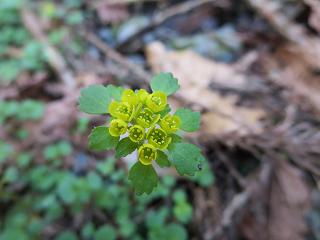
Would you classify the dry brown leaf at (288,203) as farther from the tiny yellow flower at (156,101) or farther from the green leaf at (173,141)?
the tiny yellow flower at (156,101)

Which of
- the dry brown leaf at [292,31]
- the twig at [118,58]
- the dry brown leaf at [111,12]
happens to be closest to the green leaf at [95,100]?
the twig at [118,58]

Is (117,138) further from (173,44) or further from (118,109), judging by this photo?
(173,44)

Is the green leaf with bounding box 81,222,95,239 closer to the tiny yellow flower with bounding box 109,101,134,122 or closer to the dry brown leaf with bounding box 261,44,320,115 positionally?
the tiny yellow flower with bounding box 109,101,134,122

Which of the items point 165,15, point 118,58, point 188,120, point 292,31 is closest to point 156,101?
point 188,120

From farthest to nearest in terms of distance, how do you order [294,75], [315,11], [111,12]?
[111,12]
[294,75]
[315,11]

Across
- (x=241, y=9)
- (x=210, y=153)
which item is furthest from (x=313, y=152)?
(x=241, y=9)

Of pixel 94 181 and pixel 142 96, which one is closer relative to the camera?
pixel 142 96

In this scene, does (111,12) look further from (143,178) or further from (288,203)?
(143,178)
